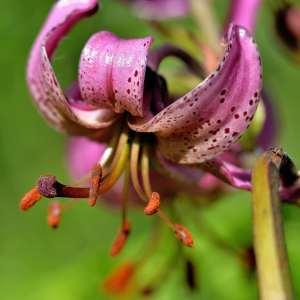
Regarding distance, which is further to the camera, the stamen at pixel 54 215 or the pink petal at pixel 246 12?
the pink petal at pixel 246 12

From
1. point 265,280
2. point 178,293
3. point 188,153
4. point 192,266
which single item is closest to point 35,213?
point 178,293

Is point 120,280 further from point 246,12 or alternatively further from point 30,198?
point 246,12

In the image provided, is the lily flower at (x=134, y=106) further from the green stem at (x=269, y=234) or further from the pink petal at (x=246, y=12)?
the pink petal at (x=246, y=12)

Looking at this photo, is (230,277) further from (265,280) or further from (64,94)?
(265,280)

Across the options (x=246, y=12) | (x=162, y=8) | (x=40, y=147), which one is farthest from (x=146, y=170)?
(x=40, y=147)

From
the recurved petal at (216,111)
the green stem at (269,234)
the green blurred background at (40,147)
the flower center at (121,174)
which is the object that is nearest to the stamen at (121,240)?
the flower center at (121,174)

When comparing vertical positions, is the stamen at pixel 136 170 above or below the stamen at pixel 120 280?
above
